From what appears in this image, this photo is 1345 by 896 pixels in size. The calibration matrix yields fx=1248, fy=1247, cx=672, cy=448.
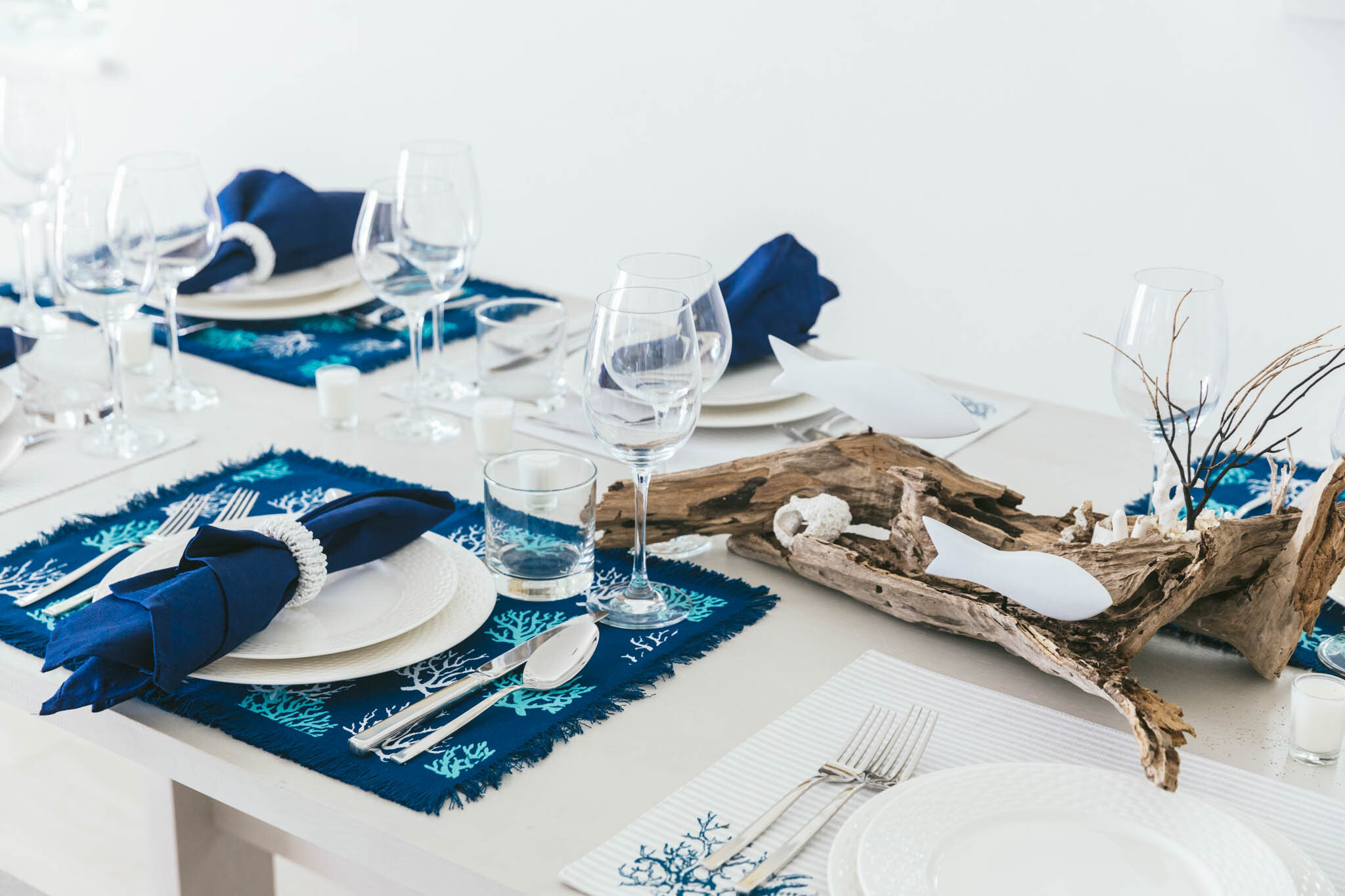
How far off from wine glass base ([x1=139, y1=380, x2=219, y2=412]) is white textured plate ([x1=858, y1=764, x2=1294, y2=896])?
961mm

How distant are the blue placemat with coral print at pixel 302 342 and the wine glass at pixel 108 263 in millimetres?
225

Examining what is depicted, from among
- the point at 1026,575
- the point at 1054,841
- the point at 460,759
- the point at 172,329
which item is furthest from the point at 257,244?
the point at 1054,841

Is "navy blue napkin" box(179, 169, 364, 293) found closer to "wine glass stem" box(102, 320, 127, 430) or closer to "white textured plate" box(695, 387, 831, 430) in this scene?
"wine glass stem" box(102, 320, 127, 430)

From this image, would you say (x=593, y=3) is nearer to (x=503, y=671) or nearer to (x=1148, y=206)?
(x=1148, y=206)

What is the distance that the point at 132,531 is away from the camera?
3.53 ft

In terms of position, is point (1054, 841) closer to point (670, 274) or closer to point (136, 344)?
point (670, 274)

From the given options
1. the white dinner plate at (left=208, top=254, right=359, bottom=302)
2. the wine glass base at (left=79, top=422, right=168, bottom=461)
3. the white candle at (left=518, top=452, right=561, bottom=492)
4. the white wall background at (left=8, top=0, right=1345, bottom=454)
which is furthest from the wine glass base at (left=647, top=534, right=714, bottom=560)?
the white wall background at (left=8, top=0, right=1345, bottom=454)

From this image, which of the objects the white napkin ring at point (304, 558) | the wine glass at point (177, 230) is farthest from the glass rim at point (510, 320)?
the white napkin ring at point (304, 558)

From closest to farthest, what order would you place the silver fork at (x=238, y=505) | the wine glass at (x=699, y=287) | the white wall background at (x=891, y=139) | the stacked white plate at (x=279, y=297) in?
the wine glass at (x=699, y=287)
the silver fork at (x=238, y=505)
the stacked white plate at (x=279, y=297)
the white wall background at (x=891, y=139)

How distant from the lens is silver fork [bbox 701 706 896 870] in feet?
2.25

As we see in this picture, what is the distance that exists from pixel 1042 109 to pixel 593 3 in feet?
3.22

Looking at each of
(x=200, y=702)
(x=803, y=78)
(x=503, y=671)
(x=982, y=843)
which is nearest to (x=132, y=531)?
(x=200, y=702)

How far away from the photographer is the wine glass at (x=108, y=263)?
118 centimetres

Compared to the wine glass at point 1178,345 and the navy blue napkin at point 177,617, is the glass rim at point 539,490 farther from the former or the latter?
the wine glass at point 1178,345
